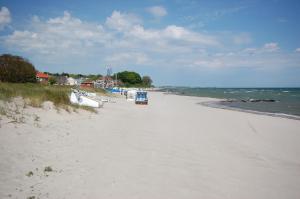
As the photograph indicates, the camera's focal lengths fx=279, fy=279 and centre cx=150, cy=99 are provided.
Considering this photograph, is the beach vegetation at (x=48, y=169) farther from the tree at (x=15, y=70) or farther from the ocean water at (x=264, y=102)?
the tree at (x=15, y=70)

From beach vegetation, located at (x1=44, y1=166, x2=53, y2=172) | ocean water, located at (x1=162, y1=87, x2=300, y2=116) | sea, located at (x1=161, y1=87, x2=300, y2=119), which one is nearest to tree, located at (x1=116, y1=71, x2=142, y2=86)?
ocean water, located at (x1=162, y1=87, x2=300, y2=116)

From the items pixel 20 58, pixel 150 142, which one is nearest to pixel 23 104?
pixel 150 142

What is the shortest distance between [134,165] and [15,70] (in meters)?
40.1

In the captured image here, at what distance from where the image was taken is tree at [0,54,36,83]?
137ft

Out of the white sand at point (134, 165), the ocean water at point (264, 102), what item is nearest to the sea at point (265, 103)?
the ocean water at point (264, 102)

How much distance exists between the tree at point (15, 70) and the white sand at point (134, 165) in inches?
1266

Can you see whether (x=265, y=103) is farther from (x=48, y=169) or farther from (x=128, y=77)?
(x=128, y=77)

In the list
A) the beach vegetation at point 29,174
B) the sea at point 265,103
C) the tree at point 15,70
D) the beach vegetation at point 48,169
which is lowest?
the sea at point 265,103

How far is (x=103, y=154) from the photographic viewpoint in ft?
31.2

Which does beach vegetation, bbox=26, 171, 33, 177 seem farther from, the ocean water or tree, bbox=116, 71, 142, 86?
tree, bbox=116, 71, 142, 86

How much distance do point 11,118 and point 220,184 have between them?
8.69 m

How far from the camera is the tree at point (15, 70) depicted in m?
41.7

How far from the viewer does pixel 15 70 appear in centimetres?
4275

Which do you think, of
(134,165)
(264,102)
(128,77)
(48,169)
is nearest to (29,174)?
(48,169)
